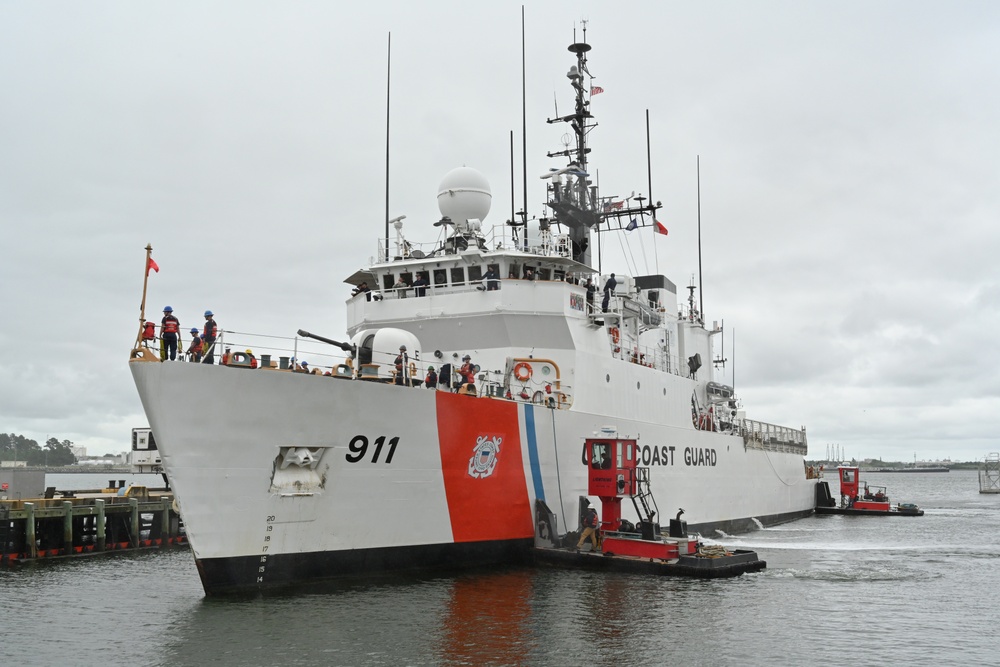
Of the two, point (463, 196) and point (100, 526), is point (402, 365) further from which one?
point (100, 526)

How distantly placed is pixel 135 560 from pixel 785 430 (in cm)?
2740

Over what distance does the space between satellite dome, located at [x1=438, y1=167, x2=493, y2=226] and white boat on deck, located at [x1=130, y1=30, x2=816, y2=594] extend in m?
0.05

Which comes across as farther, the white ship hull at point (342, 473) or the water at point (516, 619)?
the white ship hull at point (342, 473)

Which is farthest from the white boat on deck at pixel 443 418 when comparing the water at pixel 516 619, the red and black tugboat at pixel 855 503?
the red and black tugboat at pixel 855 503

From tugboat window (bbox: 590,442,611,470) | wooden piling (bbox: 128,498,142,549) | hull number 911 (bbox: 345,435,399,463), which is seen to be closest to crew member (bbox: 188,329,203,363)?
hull number 911 (bbox: 345,435,399,463)

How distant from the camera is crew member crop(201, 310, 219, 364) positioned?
12.9m

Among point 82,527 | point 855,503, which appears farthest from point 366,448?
point 855,503

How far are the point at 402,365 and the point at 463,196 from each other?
631 cm

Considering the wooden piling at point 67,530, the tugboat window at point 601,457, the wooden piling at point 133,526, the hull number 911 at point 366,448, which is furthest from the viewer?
the wooden piling at point 133,526

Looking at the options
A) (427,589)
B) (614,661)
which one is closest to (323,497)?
(427,589)

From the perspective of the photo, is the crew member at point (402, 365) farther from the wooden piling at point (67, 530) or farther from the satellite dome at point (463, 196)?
the wooden piling at point (67, 530)

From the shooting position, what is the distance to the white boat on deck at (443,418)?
12852mm

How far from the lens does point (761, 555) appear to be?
2103 centimetres

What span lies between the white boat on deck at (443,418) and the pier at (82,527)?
27.3 ft
